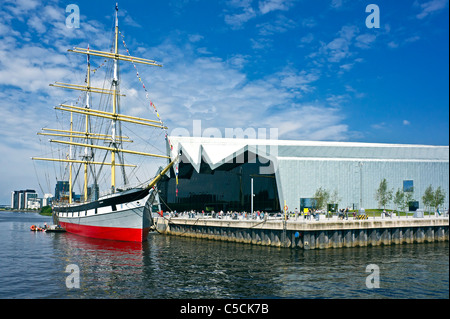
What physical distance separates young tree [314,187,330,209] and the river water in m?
15.6

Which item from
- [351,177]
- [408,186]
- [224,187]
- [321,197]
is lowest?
[321,197]

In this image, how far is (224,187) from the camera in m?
60.9

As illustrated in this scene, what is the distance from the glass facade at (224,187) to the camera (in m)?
54.7

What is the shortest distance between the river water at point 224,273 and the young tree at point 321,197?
1562cm

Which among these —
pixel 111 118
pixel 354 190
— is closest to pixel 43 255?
pixel 111 118

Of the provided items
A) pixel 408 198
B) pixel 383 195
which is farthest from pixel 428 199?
pixel 383 195

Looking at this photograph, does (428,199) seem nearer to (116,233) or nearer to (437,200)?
(437,200)

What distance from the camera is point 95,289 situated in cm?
1828

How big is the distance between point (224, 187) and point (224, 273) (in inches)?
1527

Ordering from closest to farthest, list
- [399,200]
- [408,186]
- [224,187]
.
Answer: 1. [399,200]
2. [408,186]
3. [224,187]

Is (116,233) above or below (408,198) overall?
below

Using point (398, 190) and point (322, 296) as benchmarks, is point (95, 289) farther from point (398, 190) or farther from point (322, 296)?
point (398, 190)

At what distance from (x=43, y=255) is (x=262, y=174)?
32.5 meters

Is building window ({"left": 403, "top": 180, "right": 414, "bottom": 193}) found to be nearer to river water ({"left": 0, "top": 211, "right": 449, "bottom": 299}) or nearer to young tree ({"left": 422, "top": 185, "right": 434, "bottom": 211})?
young tree ({"left": 422, "top": 185, "right": 434, "bottom": 211})
